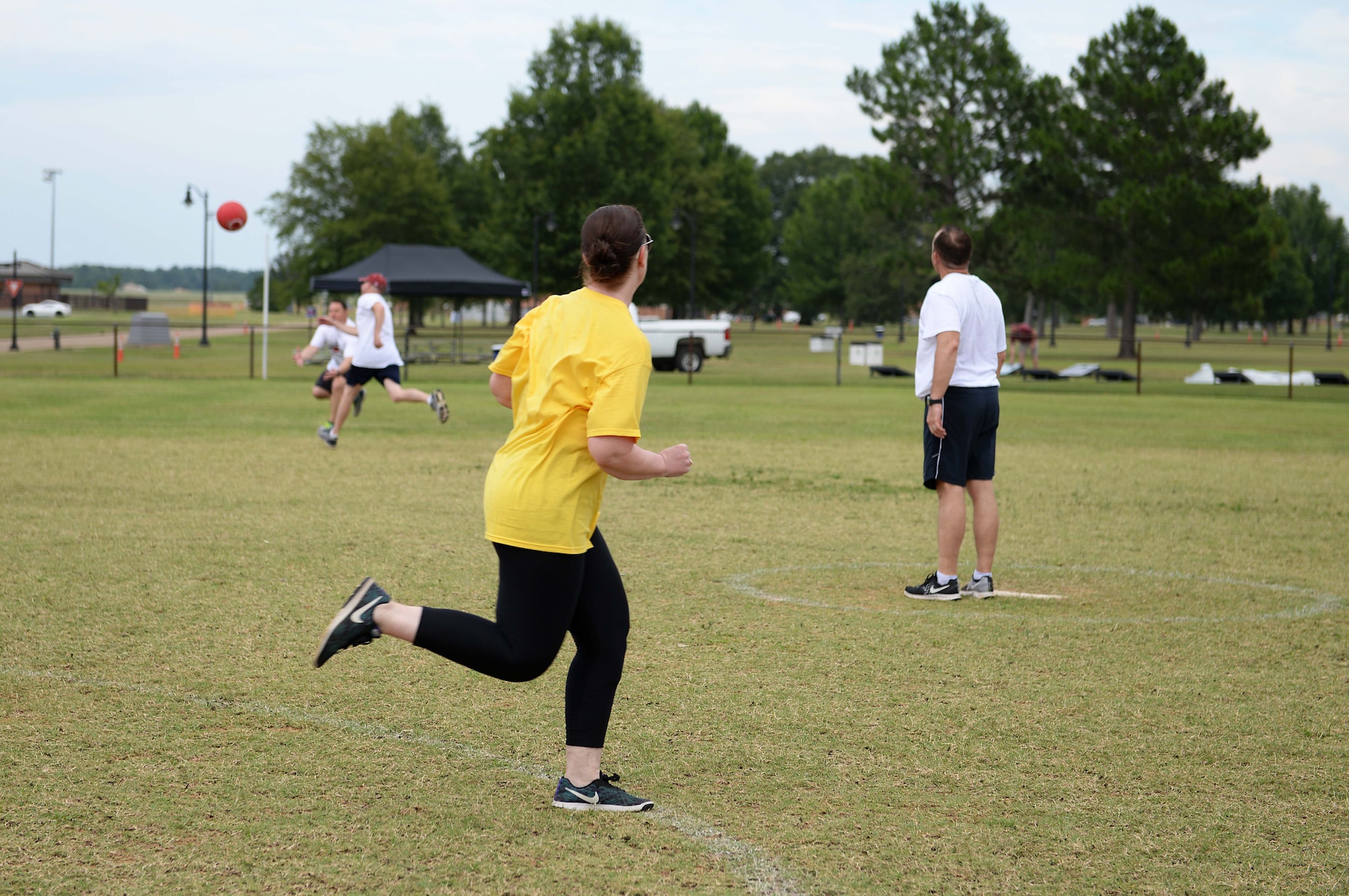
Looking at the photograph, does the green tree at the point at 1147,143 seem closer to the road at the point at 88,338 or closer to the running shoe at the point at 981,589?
the road at the point at 88,338

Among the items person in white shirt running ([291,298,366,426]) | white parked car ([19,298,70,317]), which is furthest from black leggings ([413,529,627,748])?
white parked car ([19,298,70,317])

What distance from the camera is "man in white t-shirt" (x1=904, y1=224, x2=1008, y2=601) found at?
7.04 m

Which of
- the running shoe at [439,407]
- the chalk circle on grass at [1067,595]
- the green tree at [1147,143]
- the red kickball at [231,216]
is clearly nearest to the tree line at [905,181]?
the green tree at [1147,143]

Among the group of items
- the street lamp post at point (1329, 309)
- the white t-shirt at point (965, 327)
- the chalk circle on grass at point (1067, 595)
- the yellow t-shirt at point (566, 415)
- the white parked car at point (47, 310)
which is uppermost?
the street lamp post at point (1329, 309)

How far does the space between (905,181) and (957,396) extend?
56.3 metres

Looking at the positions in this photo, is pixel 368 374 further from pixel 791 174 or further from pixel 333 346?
pixel 791 174

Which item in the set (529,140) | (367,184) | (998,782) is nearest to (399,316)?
(367,184)

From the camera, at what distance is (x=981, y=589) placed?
7.44 meters

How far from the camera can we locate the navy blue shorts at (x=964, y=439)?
718 centimetres

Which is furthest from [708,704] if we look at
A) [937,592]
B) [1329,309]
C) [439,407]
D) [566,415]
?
[1329,309]

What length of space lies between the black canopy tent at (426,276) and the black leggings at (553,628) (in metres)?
34.3

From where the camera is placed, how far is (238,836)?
12.2ft

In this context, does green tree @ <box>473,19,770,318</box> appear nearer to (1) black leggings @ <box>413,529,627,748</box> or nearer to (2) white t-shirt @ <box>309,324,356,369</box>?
(2) white t-shirt @ <box>309,324,356,369</box>

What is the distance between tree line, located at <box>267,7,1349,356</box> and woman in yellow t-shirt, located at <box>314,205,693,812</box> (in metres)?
32.7
